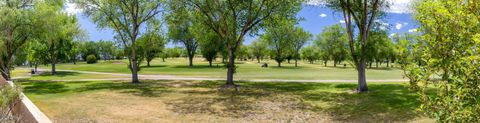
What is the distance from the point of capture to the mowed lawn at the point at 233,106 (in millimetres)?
17297

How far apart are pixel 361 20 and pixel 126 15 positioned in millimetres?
21271

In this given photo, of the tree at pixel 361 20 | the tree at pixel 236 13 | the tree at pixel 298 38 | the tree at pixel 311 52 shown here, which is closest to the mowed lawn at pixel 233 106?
the tree at pixel 361 20

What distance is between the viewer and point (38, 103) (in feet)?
70.1

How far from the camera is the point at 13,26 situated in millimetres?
31594

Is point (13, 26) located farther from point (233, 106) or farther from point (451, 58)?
point (451, 58)

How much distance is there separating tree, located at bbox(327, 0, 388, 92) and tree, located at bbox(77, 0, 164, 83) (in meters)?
16.3

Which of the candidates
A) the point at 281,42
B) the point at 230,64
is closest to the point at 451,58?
the point at 230,64

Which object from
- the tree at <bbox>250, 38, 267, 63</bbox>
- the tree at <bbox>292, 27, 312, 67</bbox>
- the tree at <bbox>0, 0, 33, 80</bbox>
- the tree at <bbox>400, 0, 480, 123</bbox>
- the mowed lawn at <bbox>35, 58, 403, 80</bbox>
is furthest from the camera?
the tree at <bbox>250, 38, 267, 63</bbox>

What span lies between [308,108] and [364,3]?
7655mm

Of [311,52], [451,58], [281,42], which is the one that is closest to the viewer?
[451,58]

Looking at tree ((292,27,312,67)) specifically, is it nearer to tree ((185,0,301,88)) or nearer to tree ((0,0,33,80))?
tree ((185,0,301,88))

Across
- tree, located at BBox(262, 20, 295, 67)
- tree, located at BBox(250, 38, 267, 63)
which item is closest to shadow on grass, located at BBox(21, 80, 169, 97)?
tree, located at BBox(262, 20, 295, 67)

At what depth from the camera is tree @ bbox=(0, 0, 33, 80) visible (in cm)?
3055

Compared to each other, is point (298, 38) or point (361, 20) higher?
point (298, 38)
